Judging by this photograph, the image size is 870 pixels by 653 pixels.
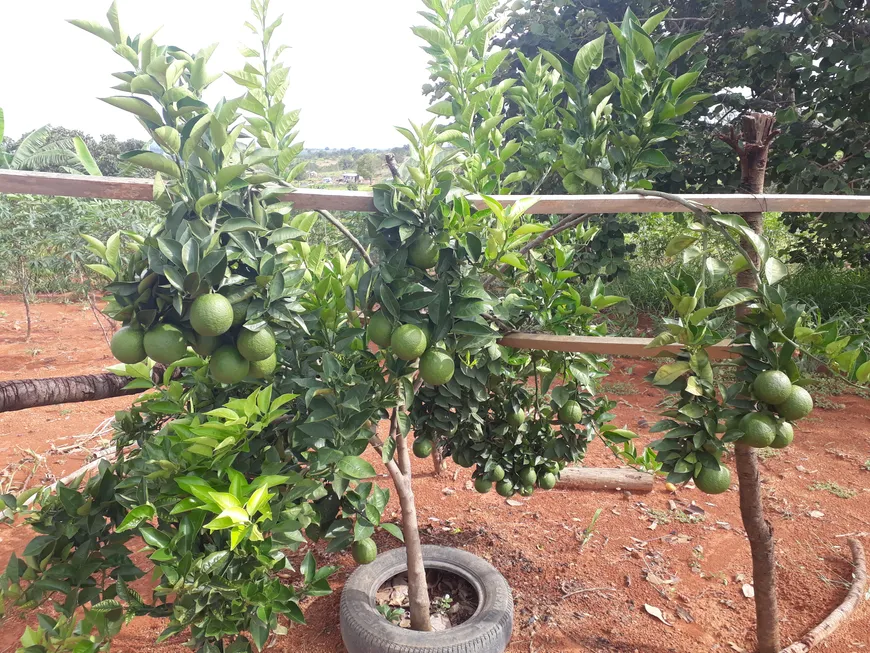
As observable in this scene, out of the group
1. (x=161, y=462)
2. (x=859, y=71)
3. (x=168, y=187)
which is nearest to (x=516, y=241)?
(x=168, y=187)

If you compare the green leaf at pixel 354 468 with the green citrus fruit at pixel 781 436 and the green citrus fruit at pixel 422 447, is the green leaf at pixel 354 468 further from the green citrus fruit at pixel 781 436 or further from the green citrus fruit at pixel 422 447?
the green citrus fruit at pixel 781 436

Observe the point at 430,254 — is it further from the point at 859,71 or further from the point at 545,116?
the point at 859,71

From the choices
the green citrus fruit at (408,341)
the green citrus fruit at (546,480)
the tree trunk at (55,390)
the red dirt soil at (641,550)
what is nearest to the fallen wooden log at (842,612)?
the red dirt soil at (641,550)

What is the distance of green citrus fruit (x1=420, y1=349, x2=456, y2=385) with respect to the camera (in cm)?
140

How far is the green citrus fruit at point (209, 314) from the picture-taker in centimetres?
111

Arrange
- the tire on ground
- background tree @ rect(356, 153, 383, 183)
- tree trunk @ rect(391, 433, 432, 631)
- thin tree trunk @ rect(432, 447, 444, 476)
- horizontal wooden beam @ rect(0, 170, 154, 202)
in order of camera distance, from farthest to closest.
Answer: background tree @ rect(356, 153, 383, 183) → thin tree trunk @ rect(432, 447, 444, 476) → tree trunk @ rect(391, 433, 432, 631) → the tire on ground → horizontal wooden beam @ rect(0, 170, 154, 202)

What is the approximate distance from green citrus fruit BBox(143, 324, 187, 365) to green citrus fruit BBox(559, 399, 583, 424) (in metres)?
1.30

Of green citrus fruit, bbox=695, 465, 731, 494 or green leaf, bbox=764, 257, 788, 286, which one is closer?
green leaf, bbox=764, 257, 788, 286

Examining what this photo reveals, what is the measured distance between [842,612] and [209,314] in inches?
103

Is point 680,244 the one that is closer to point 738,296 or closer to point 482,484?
point 738,296

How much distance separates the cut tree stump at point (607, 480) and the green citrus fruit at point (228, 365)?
8.23 ft

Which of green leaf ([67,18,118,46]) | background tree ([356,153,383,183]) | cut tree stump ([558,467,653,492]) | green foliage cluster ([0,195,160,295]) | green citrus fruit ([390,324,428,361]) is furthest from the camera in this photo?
background tree ([356,153,383,183])

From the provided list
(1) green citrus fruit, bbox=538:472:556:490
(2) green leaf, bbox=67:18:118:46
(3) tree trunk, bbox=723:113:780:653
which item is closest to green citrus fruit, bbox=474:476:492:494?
(1) green citrus fruit, bbox=538:472:556:490

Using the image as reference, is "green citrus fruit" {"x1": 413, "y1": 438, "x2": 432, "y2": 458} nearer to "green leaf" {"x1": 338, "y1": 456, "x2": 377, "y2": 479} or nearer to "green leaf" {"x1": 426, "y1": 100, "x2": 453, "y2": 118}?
"green leaf" {"x1": 338, "y1": 456, "x2": 377, "y2": 479}
